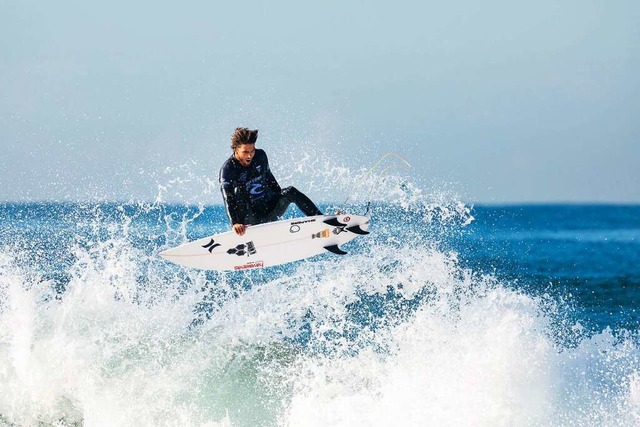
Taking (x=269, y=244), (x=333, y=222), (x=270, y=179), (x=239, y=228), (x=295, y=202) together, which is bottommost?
(x=269, y=244)

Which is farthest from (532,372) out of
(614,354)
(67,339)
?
(67,339)

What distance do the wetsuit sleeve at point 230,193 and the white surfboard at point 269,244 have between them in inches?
11.6

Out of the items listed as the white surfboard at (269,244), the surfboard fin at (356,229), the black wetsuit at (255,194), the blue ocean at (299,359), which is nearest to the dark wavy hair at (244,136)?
the black wetsuit at (255,194)

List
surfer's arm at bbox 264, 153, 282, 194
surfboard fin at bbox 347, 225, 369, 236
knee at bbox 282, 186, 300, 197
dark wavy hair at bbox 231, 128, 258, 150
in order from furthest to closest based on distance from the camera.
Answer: surfboard fin at bbox 347, 225, 369, 236 → knee at bbox 282, 186, 300, 197 → surfer's arm at bbox 264, 153, 282, 194 → dark wavy hair at bbox 231, 128, 258, 150

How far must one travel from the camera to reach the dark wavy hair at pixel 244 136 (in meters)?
8.38

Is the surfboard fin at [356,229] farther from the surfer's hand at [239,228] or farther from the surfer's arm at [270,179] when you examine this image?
the surfer's hand at [239,228]

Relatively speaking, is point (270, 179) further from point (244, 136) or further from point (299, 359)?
point (299, 359)

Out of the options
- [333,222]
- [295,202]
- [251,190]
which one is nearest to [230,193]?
[251,190]

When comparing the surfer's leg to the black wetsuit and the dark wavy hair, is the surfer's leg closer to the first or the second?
the black wetsuit

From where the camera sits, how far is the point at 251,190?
8.79m

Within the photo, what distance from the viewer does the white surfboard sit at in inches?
351

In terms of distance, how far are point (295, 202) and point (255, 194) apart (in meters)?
0.58

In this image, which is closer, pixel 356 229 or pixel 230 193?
pixel 230 193

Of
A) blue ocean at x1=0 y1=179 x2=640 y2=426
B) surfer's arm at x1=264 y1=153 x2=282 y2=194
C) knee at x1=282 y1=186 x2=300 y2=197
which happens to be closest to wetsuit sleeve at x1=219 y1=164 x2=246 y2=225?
surfer's arm at x1=264 y1=153 x2=282 y2=194
